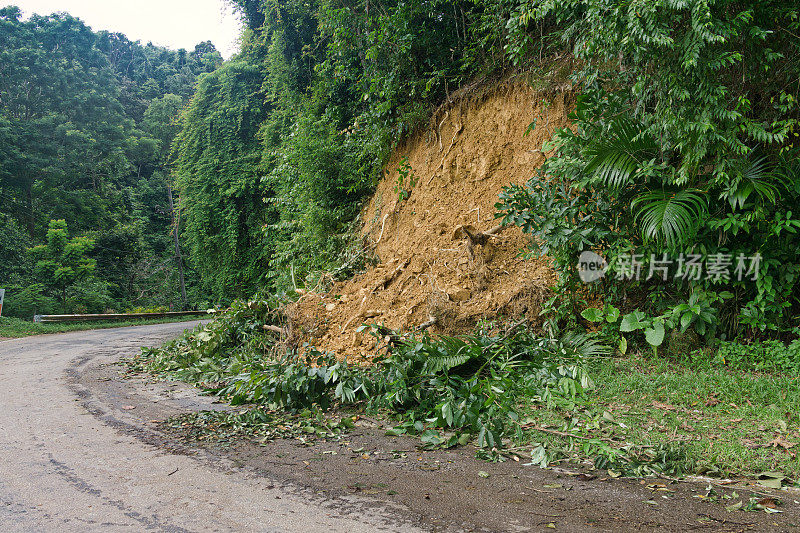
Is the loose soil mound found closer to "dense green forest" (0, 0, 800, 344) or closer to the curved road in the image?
"dense green forest" (0, 0, 800, 344)

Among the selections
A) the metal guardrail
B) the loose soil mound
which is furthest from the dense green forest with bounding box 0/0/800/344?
the metal guardrail

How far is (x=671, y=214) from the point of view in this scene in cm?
518

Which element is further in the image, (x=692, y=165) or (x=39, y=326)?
(x=39, y=326)

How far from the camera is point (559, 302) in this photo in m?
6.50

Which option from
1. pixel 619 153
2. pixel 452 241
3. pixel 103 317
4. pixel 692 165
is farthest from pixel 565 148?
pixel 103 317

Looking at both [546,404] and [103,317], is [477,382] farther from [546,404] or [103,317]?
[103,317]

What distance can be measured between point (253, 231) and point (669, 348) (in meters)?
17.0

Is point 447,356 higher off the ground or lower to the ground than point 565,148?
lower

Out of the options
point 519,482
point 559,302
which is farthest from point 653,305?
point 519,482

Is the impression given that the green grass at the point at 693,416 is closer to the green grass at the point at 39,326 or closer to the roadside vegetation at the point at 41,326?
the roadside vegetation at the point at 41,326

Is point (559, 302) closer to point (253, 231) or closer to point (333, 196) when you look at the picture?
point (333, 196)

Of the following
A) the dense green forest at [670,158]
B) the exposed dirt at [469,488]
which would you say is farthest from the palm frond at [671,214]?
the exposed dirt at [469,488]

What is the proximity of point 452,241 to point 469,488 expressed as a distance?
4.97m

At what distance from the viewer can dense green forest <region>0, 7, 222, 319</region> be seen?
68.0 ft
